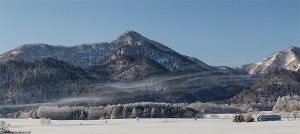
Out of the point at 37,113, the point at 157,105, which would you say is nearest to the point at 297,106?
the point at 157,105

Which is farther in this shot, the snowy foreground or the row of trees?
the row of trees

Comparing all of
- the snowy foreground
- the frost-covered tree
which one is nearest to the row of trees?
the frost-covered tree

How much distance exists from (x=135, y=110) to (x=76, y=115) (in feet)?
64.7

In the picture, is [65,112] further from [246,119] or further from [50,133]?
[50,133]

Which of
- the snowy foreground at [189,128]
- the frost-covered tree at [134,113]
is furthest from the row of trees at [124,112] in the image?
the snowy foreground at [189,128]

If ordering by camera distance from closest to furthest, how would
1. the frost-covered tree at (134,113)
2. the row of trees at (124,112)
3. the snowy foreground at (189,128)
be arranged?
the snowy foreground at (189,128)
the frost-covered tree at (134,113)
the row of trees at (124,112)

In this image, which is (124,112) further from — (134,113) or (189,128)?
(189,128)

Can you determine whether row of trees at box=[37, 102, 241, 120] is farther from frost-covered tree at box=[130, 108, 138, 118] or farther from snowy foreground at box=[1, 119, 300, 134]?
snowy foreground at box=[1, 119, 300, 134]

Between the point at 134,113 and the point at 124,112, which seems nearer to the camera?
the point at 134,113

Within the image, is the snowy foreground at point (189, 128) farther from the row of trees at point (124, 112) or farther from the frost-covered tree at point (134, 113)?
the row of trees at point (124, 112)

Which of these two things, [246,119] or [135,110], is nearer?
Result: [246,119]

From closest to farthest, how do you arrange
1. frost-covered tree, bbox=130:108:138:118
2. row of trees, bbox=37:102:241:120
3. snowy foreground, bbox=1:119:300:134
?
snowy foreground, bbox=1:119:300:134, frost-covered tree, bbox=130:108:138:118, row of trees, bbox=37:102:241:120

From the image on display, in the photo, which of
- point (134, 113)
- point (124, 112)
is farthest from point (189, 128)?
point (124, 112)

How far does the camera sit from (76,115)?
190 m
